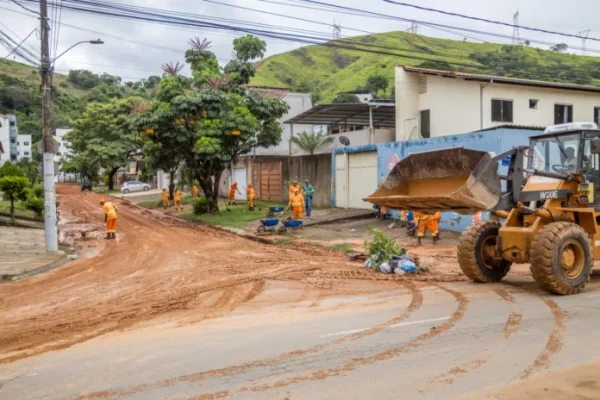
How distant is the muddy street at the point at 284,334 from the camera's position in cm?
534

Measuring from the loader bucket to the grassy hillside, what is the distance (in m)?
54.6

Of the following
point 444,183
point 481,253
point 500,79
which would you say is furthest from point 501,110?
point 444,183

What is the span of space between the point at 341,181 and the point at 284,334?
67.2 feet

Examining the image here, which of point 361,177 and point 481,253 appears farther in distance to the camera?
point 361,177

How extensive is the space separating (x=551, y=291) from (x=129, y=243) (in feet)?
46.0

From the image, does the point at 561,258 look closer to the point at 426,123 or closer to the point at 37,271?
the point at 37,271

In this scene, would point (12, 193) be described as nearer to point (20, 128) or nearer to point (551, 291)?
point (551, 291)

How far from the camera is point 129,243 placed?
1925cm

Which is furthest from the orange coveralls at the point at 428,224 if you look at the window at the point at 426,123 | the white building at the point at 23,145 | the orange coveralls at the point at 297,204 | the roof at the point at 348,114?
the white building at the point at 23,145

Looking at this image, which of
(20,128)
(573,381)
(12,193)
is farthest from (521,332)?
(20,128)

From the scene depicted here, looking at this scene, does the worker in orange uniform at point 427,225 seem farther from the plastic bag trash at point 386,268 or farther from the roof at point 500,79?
the roof at point 500,79

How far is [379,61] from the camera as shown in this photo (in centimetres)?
11444

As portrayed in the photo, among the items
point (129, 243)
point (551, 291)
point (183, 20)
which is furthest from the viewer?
point (129, 243)

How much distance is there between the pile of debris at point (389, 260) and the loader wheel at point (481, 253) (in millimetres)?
1718
